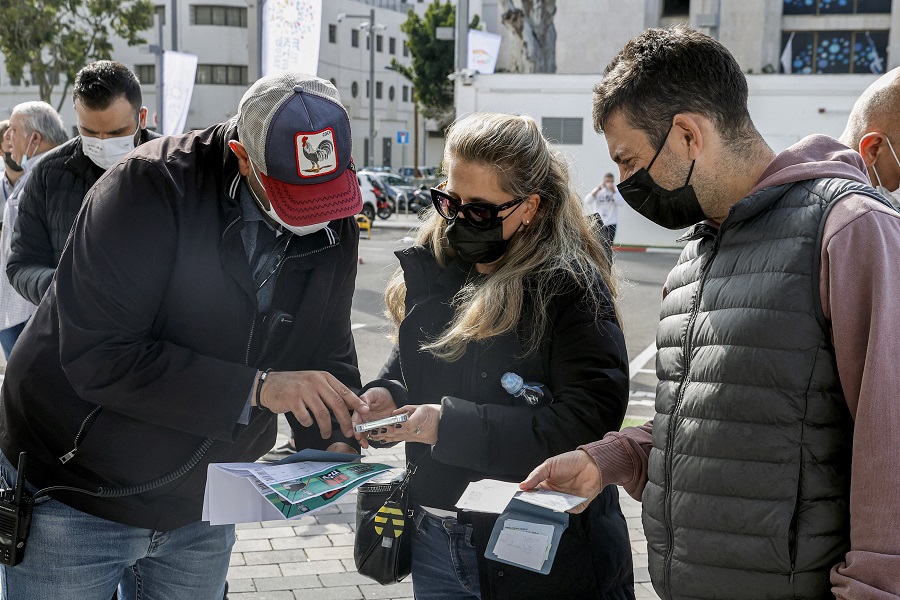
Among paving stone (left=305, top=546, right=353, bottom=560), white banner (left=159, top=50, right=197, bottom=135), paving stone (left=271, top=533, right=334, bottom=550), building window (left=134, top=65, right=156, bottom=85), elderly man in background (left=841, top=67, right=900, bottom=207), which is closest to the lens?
elderly man in background (left=841, top=67, right=900, bottom=207)

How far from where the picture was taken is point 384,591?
4.28m

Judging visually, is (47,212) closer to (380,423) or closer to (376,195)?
(380,423)

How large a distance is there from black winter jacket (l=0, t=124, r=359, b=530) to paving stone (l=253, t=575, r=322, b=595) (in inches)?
72.0

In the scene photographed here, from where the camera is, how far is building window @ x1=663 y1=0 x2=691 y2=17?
42.3 m

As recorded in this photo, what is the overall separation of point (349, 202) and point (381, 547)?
0.97 meters

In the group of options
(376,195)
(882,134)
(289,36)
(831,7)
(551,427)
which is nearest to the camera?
(551,427)

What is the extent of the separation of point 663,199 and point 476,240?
0.73 m

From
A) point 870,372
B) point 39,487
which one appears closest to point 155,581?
point 39,487

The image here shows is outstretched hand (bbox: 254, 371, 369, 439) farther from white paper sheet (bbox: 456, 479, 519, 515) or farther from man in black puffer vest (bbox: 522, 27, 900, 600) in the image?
man in black puffer vest (bbox: 522, 27, 900, 600)

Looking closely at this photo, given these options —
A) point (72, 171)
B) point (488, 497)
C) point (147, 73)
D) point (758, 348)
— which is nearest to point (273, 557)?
point (72, 171)

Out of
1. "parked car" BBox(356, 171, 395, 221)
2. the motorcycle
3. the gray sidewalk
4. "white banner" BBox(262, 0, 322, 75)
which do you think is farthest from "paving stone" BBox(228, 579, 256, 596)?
the motorcycle

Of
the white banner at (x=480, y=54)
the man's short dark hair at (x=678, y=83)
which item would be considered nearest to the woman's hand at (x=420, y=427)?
the man's short dark hair at (x=678, y=83)

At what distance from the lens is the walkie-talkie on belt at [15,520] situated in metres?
2.36

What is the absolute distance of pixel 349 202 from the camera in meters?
2.52
